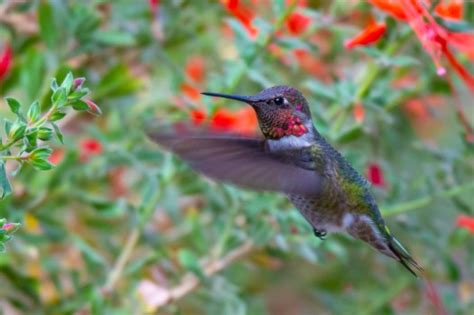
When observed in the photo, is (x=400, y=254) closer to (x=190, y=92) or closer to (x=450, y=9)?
(x=450, y=9)

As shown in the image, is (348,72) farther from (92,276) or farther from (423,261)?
(92,276)

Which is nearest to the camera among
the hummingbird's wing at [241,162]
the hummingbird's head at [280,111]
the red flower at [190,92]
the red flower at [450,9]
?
the hummingbird's wing at [241,162]

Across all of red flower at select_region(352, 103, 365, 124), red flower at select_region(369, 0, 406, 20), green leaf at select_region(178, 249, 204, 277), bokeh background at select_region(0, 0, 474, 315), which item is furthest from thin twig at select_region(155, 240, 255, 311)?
red flower at select_region(369, 0, 406, 20)

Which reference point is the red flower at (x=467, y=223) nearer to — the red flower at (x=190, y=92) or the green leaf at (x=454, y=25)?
the green leaf at (x=454, y=25)

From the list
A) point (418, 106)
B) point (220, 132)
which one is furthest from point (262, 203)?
point (418, 106)

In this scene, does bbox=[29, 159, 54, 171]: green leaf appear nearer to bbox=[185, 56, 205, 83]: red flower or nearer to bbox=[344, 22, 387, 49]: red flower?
bbox=[344, 22, 387, 49]: red flower

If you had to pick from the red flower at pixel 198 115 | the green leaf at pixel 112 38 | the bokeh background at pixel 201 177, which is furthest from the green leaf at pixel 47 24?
the red flower at pixel 198 115
